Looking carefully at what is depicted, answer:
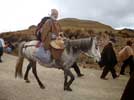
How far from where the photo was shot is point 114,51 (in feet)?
30.3

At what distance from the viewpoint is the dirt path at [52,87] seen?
25.5 ft

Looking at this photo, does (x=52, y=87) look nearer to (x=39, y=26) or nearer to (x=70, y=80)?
(x=70, y=80)

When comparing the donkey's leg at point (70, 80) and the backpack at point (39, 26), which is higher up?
the backpack at point (39, 26)

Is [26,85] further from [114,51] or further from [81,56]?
[114,51]

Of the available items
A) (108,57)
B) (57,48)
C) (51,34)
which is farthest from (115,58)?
(51,34)

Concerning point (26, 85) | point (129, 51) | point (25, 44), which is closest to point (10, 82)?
point (26, 85)

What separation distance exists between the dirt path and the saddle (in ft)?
2.03

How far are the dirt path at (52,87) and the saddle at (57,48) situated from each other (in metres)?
0.62

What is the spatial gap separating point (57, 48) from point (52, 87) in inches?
41.7

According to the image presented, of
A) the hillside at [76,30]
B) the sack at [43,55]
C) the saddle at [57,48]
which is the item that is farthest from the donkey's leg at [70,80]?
the hillside at [76,30]

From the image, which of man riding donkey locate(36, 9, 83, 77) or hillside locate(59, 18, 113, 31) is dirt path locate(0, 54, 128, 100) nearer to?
man riding donkey locate(36, 9, 83, 77)

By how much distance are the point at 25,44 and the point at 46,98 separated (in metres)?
0.90

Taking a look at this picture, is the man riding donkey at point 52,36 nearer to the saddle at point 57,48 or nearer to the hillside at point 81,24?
the saddle at point 57,48

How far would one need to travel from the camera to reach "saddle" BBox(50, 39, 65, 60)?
23.0ft
